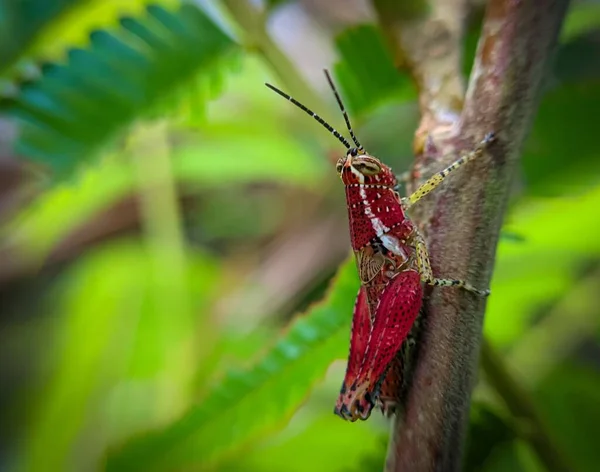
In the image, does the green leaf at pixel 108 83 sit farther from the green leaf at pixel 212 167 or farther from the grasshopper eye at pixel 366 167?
the green leaf at pixel 212 167

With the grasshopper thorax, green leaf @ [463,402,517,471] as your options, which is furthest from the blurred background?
the grasshopper thorax

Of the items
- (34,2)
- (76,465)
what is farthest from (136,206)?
(34,2)

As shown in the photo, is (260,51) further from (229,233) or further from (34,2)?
(229,233)

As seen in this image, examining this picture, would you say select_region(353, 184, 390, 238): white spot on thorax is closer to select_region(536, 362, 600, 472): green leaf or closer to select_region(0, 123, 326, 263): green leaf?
select_region(536, 362, 600, 472): green leaf

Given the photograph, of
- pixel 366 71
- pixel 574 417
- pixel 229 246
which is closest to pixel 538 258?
pixel 574 417

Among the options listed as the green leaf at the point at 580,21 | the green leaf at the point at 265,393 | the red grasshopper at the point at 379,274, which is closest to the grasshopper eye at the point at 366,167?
the red grasshopper at the point at 379,274

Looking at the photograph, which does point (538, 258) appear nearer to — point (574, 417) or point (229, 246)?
point (574, 417)

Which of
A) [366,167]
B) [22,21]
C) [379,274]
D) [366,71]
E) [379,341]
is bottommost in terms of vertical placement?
[379,341]
